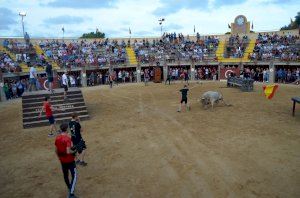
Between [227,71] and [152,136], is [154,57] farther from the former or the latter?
[152,136]

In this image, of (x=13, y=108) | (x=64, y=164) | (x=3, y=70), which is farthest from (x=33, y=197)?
(x=3, y=70)

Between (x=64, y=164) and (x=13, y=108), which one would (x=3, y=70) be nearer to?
(x=13, y=108)

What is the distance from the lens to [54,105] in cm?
1873

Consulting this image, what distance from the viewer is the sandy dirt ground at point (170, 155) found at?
29.2 ft

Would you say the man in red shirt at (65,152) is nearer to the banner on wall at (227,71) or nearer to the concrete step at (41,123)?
the concrete step at (41,123)

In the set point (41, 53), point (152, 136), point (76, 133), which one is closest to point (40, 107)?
point (152, 136)

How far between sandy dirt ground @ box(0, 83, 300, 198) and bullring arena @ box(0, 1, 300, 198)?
36mm

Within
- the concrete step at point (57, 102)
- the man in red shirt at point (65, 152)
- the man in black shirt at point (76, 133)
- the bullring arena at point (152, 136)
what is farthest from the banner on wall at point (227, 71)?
the man in red shirt at point (65, 152)

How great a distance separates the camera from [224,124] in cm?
1539

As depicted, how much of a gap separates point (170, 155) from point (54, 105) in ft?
33.8

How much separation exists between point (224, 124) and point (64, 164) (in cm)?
955

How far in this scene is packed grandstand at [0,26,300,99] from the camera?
3378 cm

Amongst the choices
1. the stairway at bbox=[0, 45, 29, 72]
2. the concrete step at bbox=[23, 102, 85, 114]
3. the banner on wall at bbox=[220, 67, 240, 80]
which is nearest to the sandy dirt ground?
the concrete step at bbox=[23, 102, 85, 114]

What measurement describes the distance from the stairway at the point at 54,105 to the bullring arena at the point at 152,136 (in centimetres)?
6
